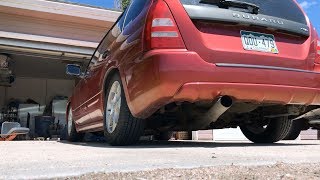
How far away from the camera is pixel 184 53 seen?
3.90m

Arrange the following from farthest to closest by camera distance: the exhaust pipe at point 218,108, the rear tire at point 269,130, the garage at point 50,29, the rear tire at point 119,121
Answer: the garage at point 50,29, the rear tire at point 269,130, the rear tire at point 119,121, the exhaust pipe at point 218,108

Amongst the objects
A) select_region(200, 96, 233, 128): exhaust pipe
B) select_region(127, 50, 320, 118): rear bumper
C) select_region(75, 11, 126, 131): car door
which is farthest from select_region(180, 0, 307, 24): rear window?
select_region(75, 11, 126, 131): car door

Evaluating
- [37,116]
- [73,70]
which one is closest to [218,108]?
[73,70]

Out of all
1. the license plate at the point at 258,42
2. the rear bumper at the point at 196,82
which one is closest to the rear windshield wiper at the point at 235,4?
the license plate at the point at 258,42

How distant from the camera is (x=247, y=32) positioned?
429cm

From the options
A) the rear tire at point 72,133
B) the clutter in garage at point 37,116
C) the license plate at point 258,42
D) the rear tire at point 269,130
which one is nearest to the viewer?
the license plate at point 258,42

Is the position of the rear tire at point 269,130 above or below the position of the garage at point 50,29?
below

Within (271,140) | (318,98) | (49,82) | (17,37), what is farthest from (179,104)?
(49,82)

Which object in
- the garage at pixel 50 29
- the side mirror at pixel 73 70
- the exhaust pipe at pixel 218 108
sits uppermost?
the garage at pixel 50 29

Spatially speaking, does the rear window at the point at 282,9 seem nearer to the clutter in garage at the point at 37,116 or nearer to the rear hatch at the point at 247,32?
the rear hatch at the point at 247,32

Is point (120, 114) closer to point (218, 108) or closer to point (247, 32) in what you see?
point (218, 108)

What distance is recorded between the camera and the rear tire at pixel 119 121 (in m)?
4.39

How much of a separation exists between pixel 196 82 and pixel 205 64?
0.20 m

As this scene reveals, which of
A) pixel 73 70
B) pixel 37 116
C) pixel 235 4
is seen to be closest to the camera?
pixel 235 4
